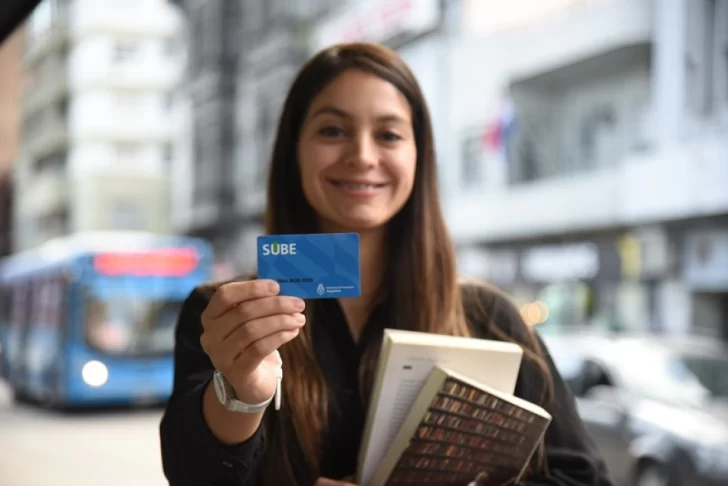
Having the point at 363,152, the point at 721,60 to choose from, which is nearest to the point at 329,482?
the point at 363,152

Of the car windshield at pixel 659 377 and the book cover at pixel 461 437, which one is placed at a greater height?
the book cover at pixel 461 437

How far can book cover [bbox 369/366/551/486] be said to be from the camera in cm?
79

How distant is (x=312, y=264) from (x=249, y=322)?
88 mm

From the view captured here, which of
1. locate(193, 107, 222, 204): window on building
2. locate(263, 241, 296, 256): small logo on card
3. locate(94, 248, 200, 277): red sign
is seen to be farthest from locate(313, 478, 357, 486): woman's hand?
locate(193, 107, 222, 204): window on building

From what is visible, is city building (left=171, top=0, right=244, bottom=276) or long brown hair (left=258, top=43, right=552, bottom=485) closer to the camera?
long brown hair (left=258, top=43, right=552, bottom=485)

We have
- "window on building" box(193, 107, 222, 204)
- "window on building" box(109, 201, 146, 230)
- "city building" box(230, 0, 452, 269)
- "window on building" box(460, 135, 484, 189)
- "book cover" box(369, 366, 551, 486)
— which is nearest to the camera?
"book cover" box(369, 366, 551, 486)

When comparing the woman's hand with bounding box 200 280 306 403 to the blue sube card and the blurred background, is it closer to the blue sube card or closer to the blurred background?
the blue sube card

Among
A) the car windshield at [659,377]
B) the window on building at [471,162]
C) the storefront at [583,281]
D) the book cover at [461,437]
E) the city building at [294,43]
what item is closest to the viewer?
A: the book cover at [461,437]

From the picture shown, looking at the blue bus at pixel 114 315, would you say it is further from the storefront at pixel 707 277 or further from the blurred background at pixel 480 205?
the storefront at pixel 707 277

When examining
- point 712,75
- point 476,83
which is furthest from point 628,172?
point 476,83

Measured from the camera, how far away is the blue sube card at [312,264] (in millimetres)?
719

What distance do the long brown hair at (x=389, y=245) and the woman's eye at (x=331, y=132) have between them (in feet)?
0.12

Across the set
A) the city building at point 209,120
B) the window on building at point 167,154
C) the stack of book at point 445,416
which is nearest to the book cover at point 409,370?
the stack of book at point 445,416

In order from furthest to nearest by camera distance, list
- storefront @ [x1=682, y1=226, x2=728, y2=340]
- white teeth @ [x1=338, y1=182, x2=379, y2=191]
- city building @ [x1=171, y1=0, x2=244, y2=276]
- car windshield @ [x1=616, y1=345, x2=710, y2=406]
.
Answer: city building @ [x1=171, y1=0, x2=244, y2=276] → storefront @ [x1=682, y1=226, x2=728, y2=340] → car windshield @ [x1=616, y1=345, x2=710, y2=406] → white teeth @ [x1=338, y1=182, x2=379, y2=191]
